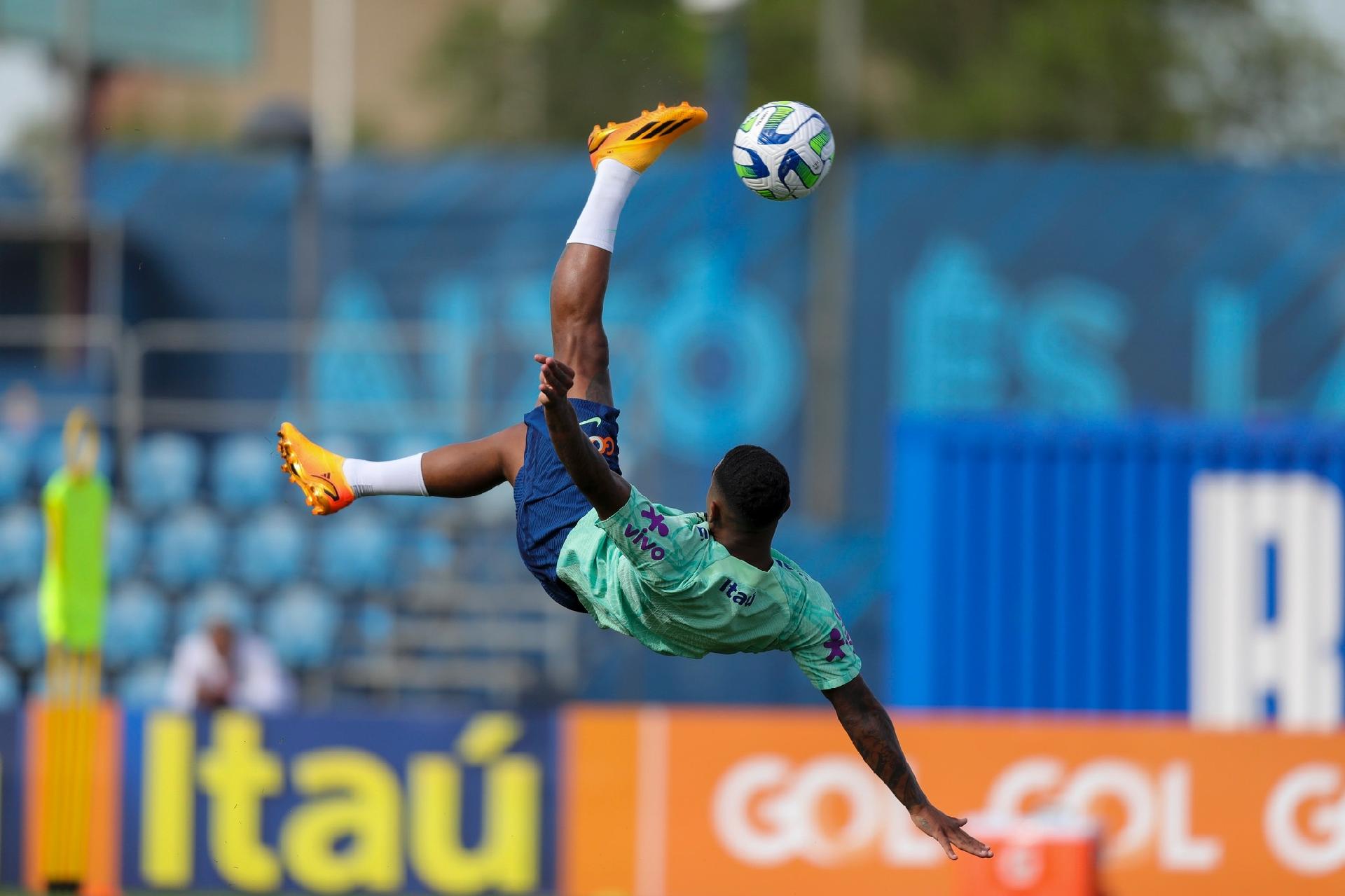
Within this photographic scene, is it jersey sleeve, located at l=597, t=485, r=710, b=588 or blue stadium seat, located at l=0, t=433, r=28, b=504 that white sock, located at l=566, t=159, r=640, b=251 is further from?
blue stadium seat, located at l=0, t=433, r=28, b=504

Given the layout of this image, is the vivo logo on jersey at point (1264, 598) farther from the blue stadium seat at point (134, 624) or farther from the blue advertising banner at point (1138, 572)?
the blue stadium seat at point (134, 624)

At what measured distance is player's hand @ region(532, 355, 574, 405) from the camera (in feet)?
17.1

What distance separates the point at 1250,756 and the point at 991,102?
2138 centimetres

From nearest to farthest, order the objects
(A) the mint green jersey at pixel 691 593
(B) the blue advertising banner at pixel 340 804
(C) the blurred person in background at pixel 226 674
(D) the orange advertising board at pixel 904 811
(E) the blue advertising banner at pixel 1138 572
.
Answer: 1. (A) the mint green jersey at pixel 691 593
2. (D) the orange advertising board at pixel 904 811
3. (B) the blue advertising banner at pixel 340 804
4. (C) the blurred person in background at pixel 226 674
5. (E) the blue advertising banner at pixel 1138 572

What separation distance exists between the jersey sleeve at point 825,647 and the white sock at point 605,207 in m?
1.67

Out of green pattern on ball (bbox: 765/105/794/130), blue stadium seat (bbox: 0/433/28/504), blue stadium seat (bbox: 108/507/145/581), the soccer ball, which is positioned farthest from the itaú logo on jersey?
blue stadium seat (bbox: 0/433/28/504)

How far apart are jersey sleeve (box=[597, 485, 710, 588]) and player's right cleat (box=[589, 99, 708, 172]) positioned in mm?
1869

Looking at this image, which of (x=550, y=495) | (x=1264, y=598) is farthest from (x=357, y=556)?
(x=550, y=495)

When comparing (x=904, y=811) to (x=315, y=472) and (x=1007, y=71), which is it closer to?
(x=315, y=472)

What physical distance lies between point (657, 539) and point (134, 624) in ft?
38.2

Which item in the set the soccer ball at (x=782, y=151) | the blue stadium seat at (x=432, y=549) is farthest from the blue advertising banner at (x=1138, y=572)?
the soccer ball at (x=782, y=151)

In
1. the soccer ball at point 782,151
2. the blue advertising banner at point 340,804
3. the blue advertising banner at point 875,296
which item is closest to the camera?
Result: the soccer ball at point 782,151

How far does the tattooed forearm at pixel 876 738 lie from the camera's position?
6.23m

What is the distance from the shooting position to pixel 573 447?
213 inches
